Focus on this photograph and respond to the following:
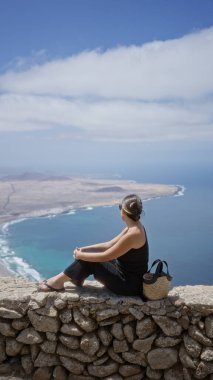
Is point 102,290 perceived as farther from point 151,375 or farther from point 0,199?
point 0,199

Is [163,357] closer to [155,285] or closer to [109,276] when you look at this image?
[155,285]

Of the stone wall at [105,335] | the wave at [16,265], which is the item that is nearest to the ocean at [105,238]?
the wave at [16,265]

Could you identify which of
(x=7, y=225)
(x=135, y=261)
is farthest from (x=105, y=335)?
(x=7, y=225)

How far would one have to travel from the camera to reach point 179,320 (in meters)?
5.18

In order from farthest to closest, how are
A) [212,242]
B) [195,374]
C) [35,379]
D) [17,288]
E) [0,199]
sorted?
[0,199] < [212,242] < [17,288] < [35,379] < [195,374]

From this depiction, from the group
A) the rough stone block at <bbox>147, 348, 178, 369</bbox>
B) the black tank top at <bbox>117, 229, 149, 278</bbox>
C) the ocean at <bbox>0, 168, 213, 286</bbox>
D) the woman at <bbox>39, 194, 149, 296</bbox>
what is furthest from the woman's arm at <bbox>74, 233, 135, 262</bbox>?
the ocean at <bbox>0, 168, 213, 286</bbox>

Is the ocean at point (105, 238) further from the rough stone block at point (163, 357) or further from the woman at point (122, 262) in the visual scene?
the woman at point (122, 262)

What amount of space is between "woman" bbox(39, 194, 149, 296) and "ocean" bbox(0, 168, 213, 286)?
6492 centimetres

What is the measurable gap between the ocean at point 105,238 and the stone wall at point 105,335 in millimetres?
64768

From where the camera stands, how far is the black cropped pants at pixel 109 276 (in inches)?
216

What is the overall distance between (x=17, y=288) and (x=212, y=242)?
96.2m

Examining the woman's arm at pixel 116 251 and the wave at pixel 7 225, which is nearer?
the woman's arm at pixel 116 251

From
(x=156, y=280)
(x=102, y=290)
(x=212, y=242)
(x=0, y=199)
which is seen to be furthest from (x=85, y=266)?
(x=0, y=199)

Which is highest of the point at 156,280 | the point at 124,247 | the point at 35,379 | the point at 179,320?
the point at 124,247
